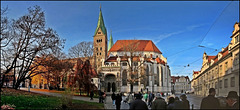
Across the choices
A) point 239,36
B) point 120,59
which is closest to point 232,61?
point 239,36

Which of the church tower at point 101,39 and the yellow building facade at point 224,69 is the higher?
the church tower at point 101,39

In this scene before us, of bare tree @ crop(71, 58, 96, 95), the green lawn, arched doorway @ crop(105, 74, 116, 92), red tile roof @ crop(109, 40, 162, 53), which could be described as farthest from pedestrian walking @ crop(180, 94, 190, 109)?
red tile roof @ crop(109, 40, 162, 53)

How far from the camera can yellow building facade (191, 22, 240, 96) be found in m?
3.07

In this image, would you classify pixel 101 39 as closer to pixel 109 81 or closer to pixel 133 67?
pixel 109 81

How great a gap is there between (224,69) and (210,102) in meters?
1.05

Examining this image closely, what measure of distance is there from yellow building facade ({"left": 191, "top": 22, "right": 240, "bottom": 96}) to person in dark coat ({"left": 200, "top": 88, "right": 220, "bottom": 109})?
10 cm

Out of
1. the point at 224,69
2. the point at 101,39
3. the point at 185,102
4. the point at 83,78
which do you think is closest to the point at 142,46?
the point at 101,39

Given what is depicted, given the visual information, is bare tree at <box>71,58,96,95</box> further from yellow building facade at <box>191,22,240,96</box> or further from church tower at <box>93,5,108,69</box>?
church tower at <box>93,5,108,69</box>

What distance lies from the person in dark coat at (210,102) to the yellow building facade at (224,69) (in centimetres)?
10

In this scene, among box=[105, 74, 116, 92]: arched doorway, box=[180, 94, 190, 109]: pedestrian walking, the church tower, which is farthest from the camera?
the church tower

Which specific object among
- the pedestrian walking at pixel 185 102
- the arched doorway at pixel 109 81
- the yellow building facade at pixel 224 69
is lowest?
the arched doorway at pixel 109 81

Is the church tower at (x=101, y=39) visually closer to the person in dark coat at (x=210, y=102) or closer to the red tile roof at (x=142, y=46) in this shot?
the red tile roof at (x=142, y=46)

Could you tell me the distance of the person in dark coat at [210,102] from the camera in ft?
12.6

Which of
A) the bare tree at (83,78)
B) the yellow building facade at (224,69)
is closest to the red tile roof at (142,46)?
the bare tree at (83,78)
